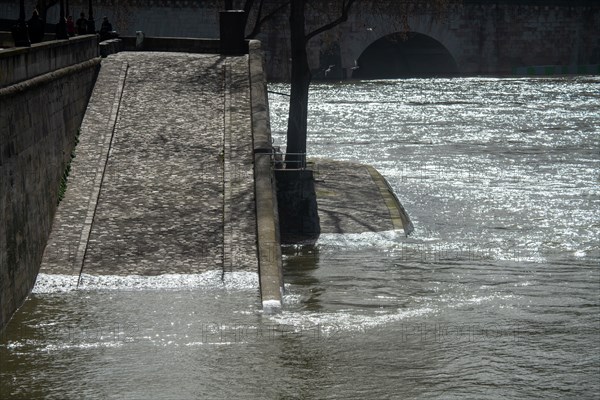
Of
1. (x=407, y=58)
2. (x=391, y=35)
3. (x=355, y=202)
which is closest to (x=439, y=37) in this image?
(x=391, y=35)

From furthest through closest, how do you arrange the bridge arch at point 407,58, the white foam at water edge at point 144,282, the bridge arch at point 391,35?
1. the bridge arch at point 407,58
2. the bridge arch at point 391,35
3. the white foam at water edge at point 144,282

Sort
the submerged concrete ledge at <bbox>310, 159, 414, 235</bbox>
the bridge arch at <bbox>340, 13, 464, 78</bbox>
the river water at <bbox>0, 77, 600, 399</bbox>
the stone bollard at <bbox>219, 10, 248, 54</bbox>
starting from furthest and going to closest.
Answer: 1. the bridge arch at <bbox>340, 13, 464, 78</bbox>
2. the stone bollard at <bbox>219, 10, 248, 54</bbox>
3. the submerged concrete ledge at <bbox>310, 159, 414, 235</bbox>
4. the river water at <bbox>0, 77, 600, 399</bbox>

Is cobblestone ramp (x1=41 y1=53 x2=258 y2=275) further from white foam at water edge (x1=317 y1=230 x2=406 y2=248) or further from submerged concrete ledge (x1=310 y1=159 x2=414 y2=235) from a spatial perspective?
submerged concrete ledge (x1=310 y1=159 x2=414 y2=235)

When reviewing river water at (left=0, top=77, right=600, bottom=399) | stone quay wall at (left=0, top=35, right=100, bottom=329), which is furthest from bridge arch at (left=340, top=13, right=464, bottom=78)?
stone quay wall at (left=0, top=35, right=100, bottom=329)

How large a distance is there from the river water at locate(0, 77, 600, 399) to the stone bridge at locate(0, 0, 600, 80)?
148 ft

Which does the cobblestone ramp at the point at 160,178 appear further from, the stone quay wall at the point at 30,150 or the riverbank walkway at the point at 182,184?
the stone quay wall at the point at 30,150

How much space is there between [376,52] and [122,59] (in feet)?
187

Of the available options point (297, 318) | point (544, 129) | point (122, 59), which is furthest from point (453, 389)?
point (544, 129)

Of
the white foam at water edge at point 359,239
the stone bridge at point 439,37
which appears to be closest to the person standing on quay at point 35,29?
the white foam at water edge at point 359,239

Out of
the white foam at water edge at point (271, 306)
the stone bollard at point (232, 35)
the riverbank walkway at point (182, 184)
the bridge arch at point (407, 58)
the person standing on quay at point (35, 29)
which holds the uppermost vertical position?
the person standing on quay at point (35, 29)

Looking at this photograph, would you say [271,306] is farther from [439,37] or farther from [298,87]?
[439,37]

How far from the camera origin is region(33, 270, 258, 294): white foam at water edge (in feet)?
62.1

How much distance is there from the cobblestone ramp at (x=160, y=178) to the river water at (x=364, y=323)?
2.40ft

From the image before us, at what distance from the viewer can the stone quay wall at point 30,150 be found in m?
17.7
